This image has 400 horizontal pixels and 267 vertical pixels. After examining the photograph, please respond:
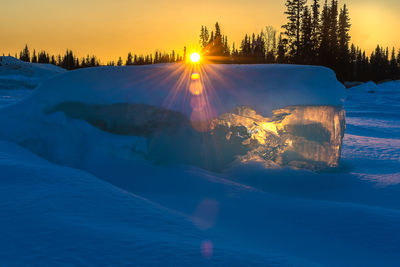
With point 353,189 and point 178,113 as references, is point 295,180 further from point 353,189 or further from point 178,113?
point 178,113

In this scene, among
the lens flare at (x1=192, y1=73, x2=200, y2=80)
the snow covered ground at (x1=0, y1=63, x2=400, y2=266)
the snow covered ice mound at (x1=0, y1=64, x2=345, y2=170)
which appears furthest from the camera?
the lens flare at (x1=192, y1=73, x2=200, y2=80)

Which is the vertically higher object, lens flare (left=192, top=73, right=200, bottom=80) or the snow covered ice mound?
lens flare (left=192, top=73, right=200, bottom=80)

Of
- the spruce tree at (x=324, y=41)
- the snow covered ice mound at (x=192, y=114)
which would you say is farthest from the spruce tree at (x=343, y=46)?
the snow covered ice mound at (x=192, y=114)

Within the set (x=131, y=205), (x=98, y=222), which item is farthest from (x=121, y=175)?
(x=98, y=222)

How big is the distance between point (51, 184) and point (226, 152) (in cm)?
231

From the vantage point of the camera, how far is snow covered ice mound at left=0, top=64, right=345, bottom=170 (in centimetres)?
357

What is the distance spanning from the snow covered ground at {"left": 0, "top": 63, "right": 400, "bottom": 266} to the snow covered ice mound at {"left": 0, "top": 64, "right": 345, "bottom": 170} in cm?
5

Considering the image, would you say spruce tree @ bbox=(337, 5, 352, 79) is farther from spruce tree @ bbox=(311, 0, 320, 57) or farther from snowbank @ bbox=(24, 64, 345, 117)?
snowbank @ bbox=(24, 64, 345, 117)

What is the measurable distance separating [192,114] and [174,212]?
1720 mm

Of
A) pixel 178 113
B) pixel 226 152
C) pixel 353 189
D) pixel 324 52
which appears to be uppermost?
pixel 324 52

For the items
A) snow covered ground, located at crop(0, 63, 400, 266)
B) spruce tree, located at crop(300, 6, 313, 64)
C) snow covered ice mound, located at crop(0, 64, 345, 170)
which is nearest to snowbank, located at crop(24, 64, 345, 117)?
snow covered ice mound, located at crop(0, 64, 345, 170)

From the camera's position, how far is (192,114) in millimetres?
3545

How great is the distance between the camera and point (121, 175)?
126 inches

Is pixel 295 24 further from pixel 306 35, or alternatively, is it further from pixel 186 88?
pixel 186 88
